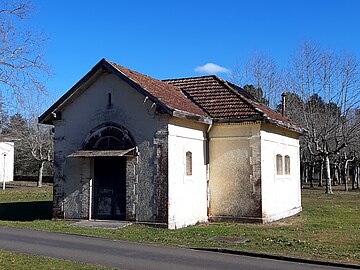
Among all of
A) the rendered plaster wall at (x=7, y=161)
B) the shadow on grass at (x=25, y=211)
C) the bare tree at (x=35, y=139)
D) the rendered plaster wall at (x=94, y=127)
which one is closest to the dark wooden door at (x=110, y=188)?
the rendered plaster wall at (x=94, y=127)

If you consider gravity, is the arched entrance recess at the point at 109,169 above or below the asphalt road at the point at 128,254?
above

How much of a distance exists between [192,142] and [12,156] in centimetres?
5082

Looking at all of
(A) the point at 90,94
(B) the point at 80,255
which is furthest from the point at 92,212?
(B) the point at 80,255

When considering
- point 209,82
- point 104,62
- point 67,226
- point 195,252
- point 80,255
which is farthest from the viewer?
point 209,82

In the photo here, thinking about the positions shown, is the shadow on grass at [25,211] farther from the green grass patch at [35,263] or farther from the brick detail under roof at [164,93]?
the green grass patch at [35,263]

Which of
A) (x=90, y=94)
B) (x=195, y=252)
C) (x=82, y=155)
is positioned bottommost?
(x=195, y=252)

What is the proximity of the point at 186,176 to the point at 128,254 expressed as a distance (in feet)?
23.6

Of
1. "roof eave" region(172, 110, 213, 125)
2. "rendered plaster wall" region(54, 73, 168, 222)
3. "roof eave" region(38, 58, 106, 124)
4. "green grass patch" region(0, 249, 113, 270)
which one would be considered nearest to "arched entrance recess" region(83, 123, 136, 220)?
"rendered plaster wall" region(54, 73, 168, 222)

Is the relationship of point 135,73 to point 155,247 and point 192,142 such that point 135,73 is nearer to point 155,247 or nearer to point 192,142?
point 192,142

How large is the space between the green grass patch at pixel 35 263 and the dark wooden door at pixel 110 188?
7712 mm

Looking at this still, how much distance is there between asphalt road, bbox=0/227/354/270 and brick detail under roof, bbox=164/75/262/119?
8399mm

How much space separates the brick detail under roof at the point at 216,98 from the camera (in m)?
20.4

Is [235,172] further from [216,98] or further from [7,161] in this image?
[7,161]

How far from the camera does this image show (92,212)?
19.2 m
